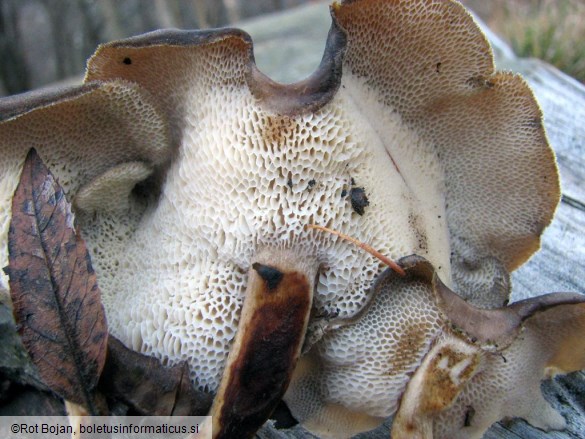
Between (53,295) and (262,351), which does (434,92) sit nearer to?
(262,351)

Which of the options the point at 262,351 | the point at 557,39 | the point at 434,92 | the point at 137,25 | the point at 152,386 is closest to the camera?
the point at 262,351

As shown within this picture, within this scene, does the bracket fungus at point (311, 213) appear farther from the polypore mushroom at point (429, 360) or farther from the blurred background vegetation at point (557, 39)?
the blurred background vegetation at point (557, 39)

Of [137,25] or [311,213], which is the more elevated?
[311,213]

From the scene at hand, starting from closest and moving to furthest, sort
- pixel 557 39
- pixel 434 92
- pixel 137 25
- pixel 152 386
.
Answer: pixel 152 386 → pixel 434 92 → pixel 557 39 → pixel 137 25

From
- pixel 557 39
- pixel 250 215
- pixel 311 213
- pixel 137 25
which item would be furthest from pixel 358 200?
pixel 137 25

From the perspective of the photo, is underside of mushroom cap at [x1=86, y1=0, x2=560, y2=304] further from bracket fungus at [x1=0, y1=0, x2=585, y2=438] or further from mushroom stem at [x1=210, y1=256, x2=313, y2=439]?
mushroom stem at [x1=210, y1=256, x2=313, y2=439]

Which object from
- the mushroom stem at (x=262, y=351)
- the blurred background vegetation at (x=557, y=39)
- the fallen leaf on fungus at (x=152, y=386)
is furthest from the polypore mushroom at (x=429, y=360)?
the blurred background vegetation at (x=557, y=39)

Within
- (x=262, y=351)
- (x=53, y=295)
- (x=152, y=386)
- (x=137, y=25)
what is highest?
(x=53, y=295)
